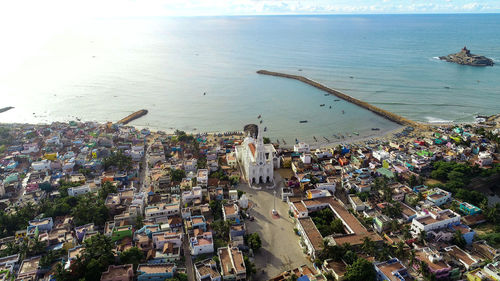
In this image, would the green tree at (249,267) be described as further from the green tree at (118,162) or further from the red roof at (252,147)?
the green tree at (118,162)

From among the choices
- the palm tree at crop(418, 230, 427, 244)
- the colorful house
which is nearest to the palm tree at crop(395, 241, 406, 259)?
the palm tree at crop(418, 230, 427, 244)

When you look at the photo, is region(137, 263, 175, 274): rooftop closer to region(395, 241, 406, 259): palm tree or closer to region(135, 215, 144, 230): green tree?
region(135, 215, 144, 230): green tree

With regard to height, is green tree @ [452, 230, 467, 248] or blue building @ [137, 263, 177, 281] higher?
green tree @ [452, 230, 467, 248]

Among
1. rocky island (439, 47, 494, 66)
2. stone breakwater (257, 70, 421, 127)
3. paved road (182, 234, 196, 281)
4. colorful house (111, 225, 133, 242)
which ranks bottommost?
paved road (182, 234, 196, 281)

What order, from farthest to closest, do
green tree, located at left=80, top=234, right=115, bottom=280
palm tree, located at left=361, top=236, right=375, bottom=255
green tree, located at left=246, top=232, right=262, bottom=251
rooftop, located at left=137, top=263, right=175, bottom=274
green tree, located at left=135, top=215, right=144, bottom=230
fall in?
green tree, located at left=135, top=215, right=144, bottom=230 < green tree, located at left=246, top=232, right=262, bottom=251 < palm tree, located at left=361, top=236, right=375, bottom=255 < rooftop, located at left=137, top=263, right=175, bottom=274 < green tree, located at left=80, top=234, right=115, bottom=280

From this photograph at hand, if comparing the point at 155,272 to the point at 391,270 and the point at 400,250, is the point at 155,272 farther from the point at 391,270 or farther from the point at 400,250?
the point at 400,250

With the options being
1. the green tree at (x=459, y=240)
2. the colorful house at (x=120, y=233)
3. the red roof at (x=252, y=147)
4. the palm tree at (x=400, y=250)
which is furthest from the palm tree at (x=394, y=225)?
the colorful house at (x=120, y=233)
